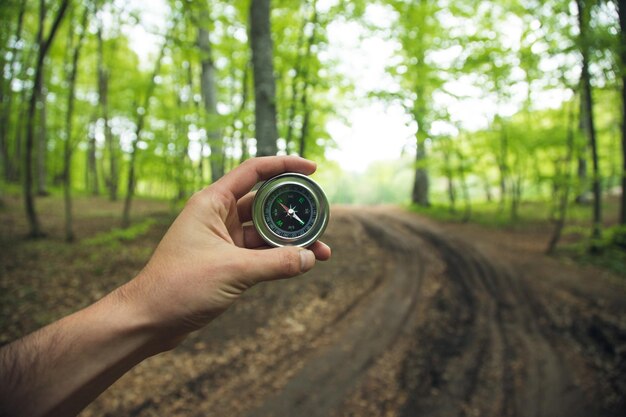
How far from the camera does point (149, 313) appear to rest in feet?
5.16

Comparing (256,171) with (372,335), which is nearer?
(256,171)

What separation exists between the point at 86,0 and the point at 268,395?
10.2m

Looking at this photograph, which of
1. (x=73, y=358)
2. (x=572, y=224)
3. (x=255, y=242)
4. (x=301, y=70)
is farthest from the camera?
(x=572, y=224)

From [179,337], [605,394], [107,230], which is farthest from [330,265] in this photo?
[107,230]

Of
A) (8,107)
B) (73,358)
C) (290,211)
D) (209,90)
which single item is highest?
(8,107)

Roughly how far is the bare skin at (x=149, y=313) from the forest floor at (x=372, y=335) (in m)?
3.30

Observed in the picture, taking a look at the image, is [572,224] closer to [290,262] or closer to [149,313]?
[290,262]

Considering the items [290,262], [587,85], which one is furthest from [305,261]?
[587,85]

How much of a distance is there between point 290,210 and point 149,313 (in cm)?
113

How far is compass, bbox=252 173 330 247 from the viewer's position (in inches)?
89.0

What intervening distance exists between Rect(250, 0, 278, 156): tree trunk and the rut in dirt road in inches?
148

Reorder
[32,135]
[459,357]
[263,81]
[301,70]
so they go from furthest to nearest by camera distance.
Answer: [32,135], [301,70], [459,357], [263,81]

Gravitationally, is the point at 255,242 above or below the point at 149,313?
above

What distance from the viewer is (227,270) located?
1.73 metres
